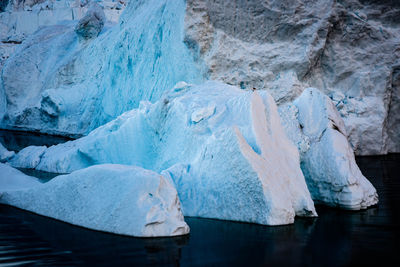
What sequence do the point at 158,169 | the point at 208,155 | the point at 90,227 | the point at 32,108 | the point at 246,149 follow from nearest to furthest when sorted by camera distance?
the point at 90,227
the point at 246,149
the point at 208,155
the point at 158,169
the point at 32,108

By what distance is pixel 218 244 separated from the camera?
116 inches

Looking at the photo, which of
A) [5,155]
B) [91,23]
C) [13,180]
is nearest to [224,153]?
[13,180]

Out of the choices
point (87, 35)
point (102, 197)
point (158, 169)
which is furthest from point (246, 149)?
point (87, 35)

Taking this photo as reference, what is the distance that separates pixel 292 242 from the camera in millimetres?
3004

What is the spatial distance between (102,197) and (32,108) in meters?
11.6

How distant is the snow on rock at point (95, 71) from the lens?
376 inches

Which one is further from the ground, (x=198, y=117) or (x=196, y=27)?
(x=196, y=27)

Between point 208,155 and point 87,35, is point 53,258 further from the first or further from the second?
point 87,35

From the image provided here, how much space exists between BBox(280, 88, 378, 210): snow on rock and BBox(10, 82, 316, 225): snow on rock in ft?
1.24

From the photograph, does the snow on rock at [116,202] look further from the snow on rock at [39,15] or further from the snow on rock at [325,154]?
the snow on rock at [39,15]

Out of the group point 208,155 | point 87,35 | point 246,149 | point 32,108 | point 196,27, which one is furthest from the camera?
point 87,35

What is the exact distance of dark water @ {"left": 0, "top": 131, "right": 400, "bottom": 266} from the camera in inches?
102

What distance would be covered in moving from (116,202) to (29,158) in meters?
4.62

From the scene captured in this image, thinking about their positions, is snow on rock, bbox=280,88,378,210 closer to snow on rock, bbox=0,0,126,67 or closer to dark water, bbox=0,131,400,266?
dark water, bbox=0,131,400,266
